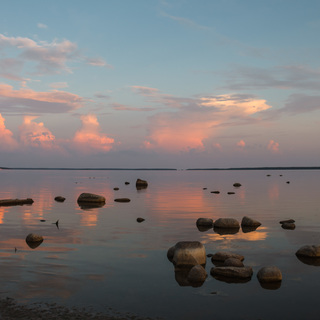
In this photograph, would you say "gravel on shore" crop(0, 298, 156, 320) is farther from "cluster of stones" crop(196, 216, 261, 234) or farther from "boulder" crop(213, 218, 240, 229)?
"boulder" crop(213, 218, 240, 229)

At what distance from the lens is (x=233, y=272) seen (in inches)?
524

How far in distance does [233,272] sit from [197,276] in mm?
1405

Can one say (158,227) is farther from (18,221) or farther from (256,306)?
(256,306)

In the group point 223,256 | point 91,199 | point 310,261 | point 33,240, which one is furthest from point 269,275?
point 91,199

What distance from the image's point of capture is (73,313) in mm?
9852

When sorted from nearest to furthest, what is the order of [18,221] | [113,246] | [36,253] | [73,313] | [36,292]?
[73,313]
[36,292]
[36,253]
[113,246]
[18,221]

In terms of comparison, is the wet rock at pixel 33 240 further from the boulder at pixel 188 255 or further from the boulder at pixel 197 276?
the boulder at pixel 197 276

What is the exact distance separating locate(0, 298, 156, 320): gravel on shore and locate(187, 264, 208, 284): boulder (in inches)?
141

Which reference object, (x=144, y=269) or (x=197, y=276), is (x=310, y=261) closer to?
(x=197, y=276)

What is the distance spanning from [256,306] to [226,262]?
148 inches

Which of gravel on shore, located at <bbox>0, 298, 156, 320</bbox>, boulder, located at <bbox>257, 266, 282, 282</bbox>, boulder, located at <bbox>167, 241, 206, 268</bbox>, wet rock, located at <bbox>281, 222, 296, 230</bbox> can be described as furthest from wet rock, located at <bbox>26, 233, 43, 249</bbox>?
wet rock, located at <bbox>281, 222, 296, 230</bbox>

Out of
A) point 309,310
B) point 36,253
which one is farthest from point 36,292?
point 309,310

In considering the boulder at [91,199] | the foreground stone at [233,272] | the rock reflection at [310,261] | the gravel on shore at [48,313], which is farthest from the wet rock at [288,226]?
the boulder at [91,199]

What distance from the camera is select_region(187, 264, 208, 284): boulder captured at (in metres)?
12.8
